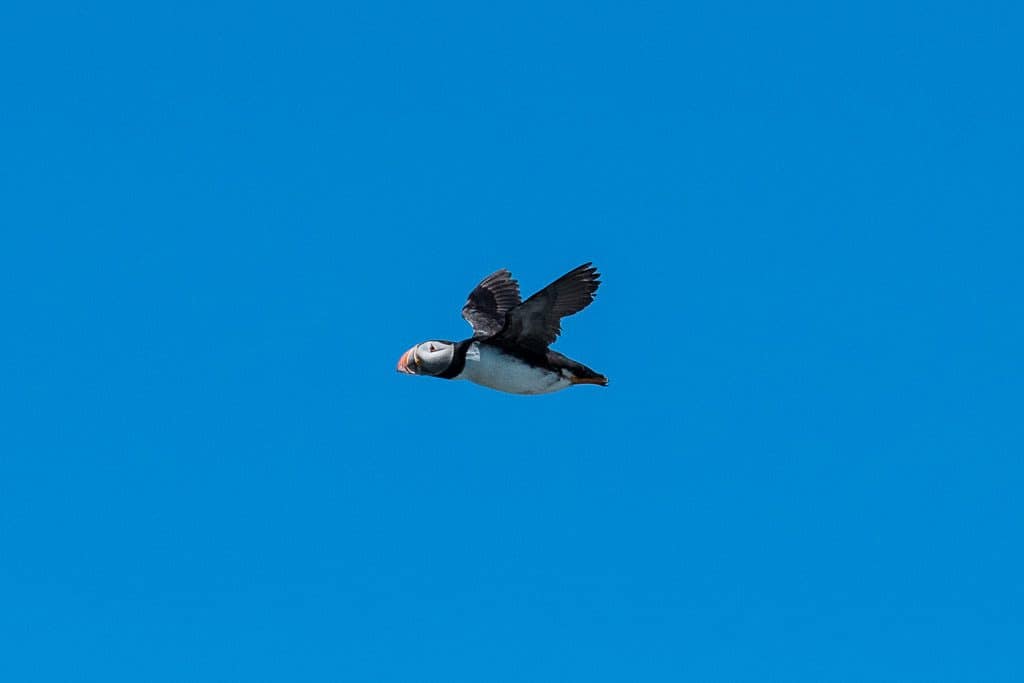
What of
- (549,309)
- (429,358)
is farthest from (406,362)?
(549,309)

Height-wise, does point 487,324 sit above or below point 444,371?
above

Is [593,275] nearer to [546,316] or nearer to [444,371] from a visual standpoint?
[546,316]

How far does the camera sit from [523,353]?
20125 mm

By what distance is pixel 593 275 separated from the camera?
63.7 feet

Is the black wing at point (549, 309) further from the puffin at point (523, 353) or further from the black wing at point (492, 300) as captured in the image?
the black wing at point (492, 300)

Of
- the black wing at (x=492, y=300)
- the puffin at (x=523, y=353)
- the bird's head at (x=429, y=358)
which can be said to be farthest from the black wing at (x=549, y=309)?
the black wing at (x=492, y=300)

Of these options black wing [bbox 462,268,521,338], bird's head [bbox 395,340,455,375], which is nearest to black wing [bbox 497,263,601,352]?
bird's head [bbox 395,340,455,375]

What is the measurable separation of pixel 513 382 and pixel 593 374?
103 cm

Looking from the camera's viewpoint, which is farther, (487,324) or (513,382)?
(487,324)

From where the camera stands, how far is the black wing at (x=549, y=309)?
19.4 metres

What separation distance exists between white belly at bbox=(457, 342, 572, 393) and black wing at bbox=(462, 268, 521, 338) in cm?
190

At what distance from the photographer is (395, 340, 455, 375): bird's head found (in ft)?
66.1

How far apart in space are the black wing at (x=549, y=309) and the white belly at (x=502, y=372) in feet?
0.75

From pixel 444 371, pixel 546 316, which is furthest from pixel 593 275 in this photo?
pixel 444 371
